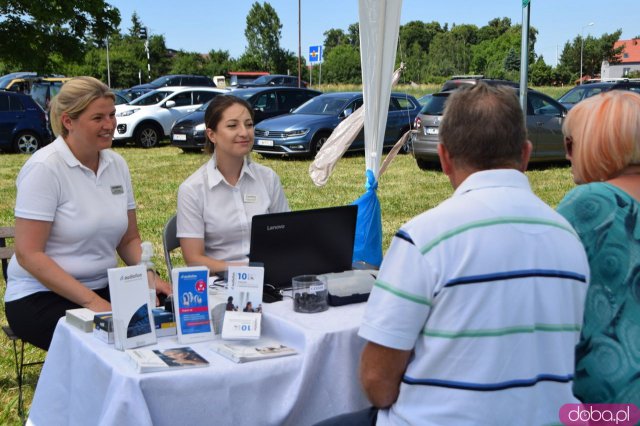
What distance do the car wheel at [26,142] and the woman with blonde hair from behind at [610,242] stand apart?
14.9 metres

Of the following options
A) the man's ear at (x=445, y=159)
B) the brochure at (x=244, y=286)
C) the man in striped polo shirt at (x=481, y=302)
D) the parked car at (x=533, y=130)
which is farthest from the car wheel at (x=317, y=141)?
the man in striped polo shirt at (x=481, y=302)

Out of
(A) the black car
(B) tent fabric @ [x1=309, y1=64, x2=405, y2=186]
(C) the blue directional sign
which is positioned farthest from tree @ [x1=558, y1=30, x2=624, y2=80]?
(B) tent fabric @ [x1=309, y1=64, x2=405, y2=186]

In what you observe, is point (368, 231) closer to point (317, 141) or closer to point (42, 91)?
point (317, 141)

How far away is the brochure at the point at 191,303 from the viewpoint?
2.26m

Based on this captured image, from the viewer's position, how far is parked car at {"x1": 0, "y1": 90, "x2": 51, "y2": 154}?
1495 centimetres

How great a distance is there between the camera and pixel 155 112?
16719mm

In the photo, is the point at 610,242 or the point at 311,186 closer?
the point at 610,242

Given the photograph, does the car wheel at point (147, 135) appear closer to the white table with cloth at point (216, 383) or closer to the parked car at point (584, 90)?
the parked car at point (584, 90)

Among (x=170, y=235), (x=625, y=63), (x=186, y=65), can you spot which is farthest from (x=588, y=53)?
(x=170, y=235)

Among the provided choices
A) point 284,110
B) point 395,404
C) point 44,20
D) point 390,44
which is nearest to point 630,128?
point 395,404

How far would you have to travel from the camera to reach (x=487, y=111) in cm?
171

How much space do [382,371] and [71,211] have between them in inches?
72.6

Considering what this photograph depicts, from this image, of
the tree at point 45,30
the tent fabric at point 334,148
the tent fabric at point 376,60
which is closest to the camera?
the tent fabric at point 376,60

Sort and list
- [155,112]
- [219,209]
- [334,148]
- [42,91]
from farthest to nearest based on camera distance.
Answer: [42,91], [155,112], [334,148], [219,209]
